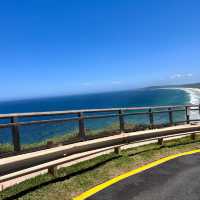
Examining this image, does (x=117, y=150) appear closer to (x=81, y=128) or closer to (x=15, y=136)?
(x=81, y=128)

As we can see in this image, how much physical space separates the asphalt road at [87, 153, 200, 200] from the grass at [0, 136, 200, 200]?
0.50 metres

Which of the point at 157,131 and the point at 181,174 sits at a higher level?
the point at 157,131

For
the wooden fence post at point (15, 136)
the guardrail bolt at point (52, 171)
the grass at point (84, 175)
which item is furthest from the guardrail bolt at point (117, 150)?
the wooden fence post at point (15, 136)

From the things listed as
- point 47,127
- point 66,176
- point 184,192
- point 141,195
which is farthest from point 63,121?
point 184,192

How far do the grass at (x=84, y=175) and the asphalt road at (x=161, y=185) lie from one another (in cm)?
50

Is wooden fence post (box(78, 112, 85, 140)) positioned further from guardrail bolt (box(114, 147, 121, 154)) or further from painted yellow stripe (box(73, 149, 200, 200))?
painted yellow stripe (box(73, 149, 200, 200))

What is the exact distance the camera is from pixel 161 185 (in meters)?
4.89

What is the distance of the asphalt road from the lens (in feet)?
14.5

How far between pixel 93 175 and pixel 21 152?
1.71 meters

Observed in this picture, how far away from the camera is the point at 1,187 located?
499cm

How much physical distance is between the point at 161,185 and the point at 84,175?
167cm

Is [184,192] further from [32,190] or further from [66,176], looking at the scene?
[32,190]

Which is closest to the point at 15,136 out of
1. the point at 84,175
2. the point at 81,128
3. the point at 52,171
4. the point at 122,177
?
the point at 52,171

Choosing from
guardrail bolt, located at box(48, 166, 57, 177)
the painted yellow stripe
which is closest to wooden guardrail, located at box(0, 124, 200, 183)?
guardrail bolt, located at box(48, 166, 57, 177)
